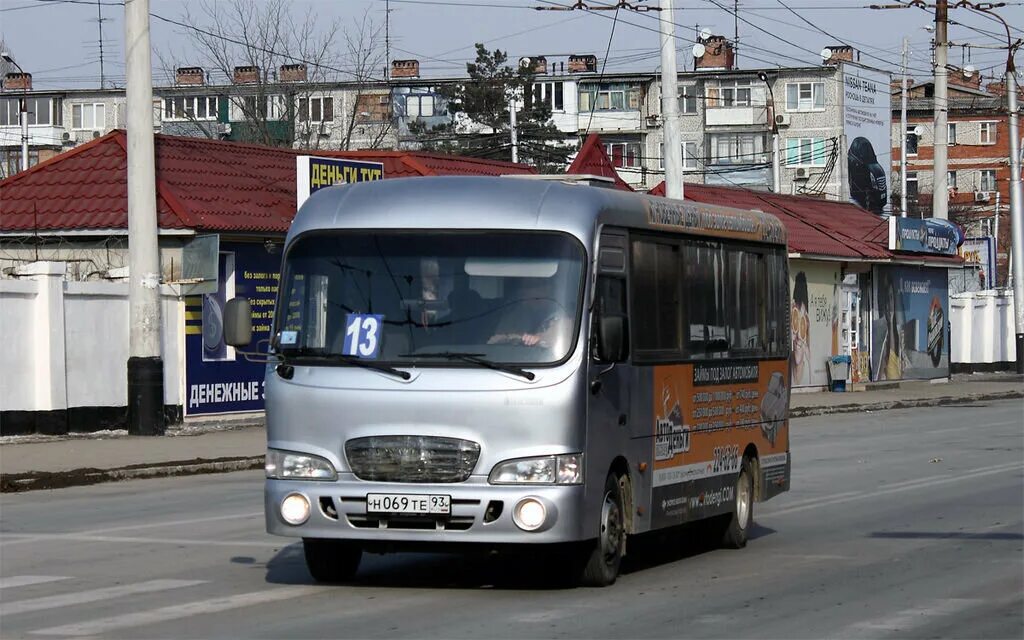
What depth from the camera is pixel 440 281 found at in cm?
1080

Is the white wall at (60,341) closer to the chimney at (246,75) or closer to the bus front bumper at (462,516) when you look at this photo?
the bus front bumper at (462,516)

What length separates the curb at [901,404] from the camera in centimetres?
3681

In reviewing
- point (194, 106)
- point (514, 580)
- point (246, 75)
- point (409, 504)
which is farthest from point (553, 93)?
point (409, 504)

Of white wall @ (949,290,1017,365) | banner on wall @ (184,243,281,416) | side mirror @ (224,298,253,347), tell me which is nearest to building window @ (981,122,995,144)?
white wall @ (949,290,1017,365)

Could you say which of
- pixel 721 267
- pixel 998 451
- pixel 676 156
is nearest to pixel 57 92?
pixel 676 156

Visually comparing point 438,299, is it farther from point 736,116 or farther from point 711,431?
point 736,116

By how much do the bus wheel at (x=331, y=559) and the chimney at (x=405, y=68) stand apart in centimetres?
9286

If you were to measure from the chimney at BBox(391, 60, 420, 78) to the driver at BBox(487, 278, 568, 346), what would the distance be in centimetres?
9313

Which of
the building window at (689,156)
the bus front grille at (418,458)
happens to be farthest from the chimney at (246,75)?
the bus front grille at (418,458)

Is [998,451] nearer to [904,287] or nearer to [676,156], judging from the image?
[676,156]

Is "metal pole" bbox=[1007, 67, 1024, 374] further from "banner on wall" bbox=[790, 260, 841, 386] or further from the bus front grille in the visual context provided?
the bus front grille

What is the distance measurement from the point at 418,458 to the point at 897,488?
971 cm

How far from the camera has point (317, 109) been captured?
3472 inches

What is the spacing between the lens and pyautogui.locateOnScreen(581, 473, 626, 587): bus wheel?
10.8 m
